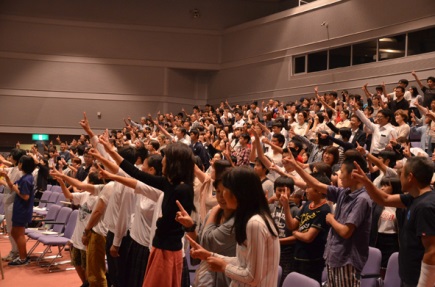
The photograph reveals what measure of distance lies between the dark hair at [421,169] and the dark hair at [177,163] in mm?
1503

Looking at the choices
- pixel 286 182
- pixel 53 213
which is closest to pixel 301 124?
pixel 53 213

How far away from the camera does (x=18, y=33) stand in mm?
21844

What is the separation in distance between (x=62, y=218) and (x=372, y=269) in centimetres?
577

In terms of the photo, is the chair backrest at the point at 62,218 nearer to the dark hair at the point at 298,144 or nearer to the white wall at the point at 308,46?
the dark hair at the point at 298,144

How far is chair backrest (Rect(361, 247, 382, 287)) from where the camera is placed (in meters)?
4.77

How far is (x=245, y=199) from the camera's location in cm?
300

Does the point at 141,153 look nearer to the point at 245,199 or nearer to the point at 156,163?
the point at 156,163

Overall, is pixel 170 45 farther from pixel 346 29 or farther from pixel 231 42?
pixel 346 29

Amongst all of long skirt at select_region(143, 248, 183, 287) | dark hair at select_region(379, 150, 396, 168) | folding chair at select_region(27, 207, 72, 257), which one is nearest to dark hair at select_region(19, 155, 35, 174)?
folding chair at select_region(27, 207, 72, 257)

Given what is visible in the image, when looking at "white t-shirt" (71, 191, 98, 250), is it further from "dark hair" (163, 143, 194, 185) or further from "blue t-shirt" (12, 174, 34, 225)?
"dark hair" (163, 143, 194, 185)

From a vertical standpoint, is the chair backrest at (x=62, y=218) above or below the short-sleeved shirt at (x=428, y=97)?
below

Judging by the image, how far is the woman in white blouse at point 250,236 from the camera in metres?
2.94

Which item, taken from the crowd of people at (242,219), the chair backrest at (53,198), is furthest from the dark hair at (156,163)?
the chair backrest at (53,198)

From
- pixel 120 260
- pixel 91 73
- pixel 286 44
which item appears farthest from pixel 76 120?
pixel 120 260
